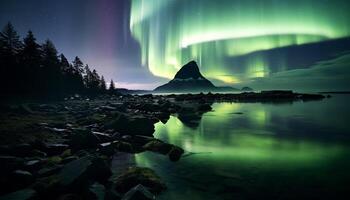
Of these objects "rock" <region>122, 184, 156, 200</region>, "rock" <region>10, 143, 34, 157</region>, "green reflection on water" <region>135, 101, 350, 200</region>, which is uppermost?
"rock" <region>10, 143, 34, 157</region>

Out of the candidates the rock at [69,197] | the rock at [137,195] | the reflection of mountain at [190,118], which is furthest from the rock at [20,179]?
the reflection of mountain at [190,118]

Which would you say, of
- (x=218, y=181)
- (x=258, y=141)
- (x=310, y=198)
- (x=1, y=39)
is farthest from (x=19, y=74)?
(x=310, y=198)

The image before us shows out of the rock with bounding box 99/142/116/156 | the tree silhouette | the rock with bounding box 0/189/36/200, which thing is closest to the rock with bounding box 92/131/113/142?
the rock with bounding box 99/142/116/156

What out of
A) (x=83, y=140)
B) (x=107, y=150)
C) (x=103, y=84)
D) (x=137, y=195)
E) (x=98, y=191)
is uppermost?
(x=103, y=84)

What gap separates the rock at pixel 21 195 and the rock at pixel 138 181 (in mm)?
3562

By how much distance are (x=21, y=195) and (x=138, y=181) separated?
495cm

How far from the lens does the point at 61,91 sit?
81938 millimetres

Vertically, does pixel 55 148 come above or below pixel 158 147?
above

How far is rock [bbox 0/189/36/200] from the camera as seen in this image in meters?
10.2

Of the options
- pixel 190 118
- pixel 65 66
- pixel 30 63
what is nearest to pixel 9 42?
pixel 30 63

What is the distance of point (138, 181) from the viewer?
1191cm

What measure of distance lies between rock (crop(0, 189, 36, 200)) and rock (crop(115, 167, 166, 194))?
3.56 meters

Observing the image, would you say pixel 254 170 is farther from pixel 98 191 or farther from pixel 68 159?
pixel 68 159

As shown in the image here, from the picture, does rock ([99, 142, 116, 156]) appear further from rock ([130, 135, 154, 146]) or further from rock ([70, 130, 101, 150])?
rock ([130, 135, 154, 146])
